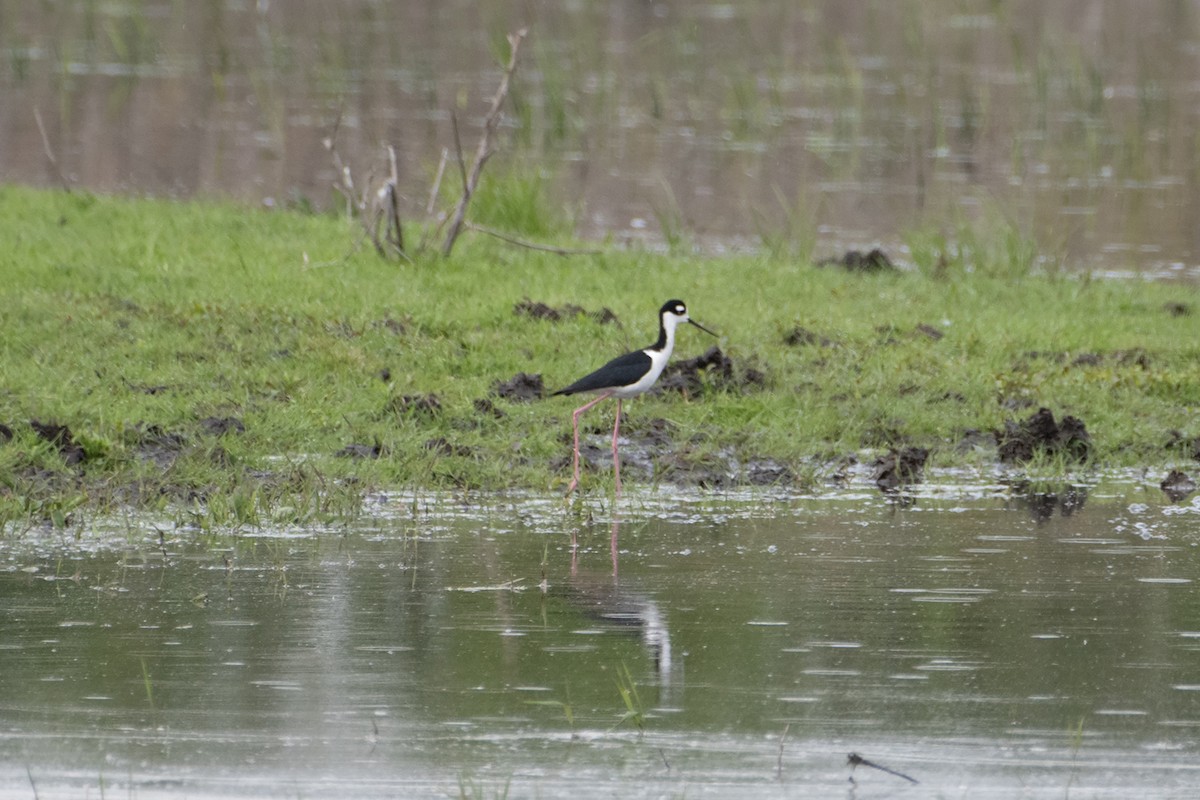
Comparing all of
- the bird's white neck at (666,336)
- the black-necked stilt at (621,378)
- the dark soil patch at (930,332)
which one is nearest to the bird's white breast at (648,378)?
the black-necked stilt at (621,378)

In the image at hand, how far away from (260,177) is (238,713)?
1590 cm

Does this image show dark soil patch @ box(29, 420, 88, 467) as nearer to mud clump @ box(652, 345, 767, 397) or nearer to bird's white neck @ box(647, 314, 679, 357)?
bird's white neck @ box(647, 314, 679, 357)

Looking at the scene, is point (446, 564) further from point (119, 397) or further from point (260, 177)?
point (260, 177)

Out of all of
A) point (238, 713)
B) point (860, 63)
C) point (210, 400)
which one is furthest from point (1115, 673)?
point (860, 63)

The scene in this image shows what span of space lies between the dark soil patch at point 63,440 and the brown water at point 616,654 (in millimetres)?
1007

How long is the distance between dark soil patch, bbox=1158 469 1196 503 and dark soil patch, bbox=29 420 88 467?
16.4ft

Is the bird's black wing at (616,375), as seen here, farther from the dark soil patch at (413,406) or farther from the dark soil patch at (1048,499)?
the dark soil patch at (1048,499)

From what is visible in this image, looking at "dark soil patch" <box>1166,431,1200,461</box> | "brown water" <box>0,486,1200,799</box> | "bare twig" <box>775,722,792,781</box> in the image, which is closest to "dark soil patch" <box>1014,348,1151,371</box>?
"dark soil patch" <box>1166,431,1200,461</box>

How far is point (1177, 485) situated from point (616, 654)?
3.85m

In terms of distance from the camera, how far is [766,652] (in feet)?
21.1

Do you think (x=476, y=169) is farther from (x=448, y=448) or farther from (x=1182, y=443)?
(x=1182, y=443)

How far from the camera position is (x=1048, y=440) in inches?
385

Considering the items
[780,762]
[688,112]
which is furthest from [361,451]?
[688,112]

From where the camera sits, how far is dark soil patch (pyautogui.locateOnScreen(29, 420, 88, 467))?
8.91m
